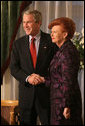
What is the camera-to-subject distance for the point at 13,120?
9.41 ft

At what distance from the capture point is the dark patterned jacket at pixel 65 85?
2.09m

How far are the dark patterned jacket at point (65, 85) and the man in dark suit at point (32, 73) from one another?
0.65ft

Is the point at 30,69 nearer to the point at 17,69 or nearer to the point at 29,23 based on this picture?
the point at 17,69

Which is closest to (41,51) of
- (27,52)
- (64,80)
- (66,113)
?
(27,52)

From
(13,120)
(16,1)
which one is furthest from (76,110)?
(16,1)

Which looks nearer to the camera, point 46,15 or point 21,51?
point 21,51

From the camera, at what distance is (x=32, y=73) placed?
7.97 feet

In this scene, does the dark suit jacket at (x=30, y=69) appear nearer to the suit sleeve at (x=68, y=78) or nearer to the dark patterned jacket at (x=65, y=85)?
the dark patterned jacket at (x=65, y=85)

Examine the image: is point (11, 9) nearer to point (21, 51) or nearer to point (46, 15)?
point (46, 15)

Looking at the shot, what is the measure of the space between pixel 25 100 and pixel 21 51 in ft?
1.50

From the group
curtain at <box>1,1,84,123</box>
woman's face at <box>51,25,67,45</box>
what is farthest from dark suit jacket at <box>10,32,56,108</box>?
curtain at <box>1,1,84,123</box>

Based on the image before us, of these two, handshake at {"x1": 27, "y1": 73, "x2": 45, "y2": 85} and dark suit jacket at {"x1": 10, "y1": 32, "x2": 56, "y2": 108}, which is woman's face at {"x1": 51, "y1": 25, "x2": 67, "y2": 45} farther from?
handshake at {"x1": 27, "y1": 73, "x2": 45, "y2": 85}

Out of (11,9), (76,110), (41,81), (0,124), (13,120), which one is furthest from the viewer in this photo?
(11,9)

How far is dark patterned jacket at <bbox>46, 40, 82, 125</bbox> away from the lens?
2086 millimetres
